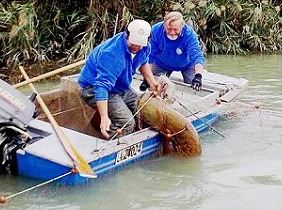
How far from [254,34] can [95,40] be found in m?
3.32

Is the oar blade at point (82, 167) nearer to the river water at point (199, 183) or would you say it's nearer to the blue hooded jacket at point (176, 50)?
the river water at point (199, 183)

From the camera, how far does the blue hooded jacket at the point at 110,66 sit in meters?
7.11

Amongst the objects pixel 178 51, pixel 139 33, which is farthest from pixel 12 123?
pixel 178 51

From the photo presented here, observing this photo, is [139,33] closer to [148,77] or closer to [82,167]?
[148,77]

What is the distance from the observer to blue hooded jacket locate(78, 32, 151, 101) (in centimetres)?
711

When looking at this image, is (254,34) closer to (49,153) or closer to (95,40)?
(95,40)

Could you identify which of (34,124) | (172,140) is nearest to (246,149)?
(172,140)

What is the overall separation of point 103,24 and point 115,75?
6624 mm

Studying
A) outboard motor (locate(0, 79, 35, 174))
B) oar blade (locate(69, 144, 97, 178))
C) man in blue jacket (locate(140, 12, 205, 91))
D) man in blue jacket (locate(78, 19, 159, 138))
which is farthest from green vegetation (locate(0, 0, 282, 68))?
oar blade (locate(69, 144, 97, 178))

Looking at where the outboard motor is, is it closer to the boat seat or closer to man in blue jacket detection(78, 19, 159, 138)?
man in blue jacket detection(78, 19, 159, 138)

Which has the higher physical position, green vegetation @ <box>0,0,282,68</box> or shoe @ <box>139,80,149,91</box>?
shoe @ <box>139,80,149,91</box>

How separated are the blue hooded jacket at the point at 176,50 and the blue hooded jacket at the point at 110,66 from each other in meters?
1.40

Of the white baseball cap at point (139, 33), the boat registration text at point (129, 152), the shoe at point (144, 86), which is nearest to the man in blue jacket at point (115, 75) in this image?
the white baseball cap at point (139, 33)

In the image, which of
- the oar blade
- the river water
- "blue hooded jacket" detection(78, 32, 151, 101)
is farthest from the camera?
"blue hooded jacket" detection(78, 32, 151, 101)
